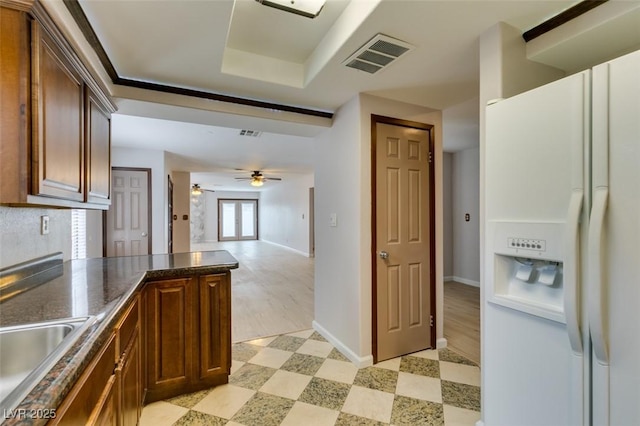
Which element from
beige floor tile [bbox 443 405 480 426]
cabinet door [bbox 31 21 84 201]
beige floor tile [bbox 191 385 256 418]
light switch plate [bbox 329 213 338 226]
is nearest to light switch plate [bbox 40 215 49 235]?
cabinet door [bbox 31 21 84 201]

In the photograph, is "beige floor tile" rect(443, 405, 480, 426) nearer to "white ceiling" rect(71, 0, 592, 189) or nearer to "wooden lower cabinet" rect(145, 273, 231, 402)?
"wooden lower cabinet" rect(145, 273, 231, 402)

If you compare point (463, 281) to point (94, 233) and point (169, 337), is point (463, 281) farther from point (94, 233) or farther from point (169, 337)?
point (94, 233)

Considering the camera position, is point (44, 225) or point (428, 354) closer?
point (44, 225)

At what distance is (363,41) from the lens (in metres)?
1.72

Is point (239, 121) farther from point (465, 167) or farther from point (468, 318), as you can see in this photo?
point (465, 167)

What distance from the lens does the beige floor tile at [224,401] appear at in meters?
1.92

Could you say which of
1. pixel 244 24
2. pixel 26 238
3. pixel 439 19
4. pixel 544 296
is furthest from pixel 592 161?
pixel 26 238

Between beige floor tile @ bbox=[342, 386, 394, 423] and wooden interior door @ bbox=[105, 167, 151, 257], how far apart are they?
14.4 ft

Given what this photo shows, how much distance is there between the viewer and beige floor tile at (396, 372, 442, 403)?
207 cm

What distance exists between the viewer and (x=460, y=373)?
2.36 m

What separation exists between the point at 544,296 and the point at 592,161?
1.96ft

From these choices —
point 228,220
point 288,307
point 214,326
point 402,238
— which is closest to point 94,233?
point 288,307

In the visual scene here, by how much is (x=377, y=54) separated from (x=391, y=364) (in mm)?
2429

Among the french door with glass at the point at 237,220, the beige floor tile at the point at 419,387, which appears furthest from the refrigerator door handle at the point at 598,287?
the french door with glass at the point at 237,220
